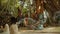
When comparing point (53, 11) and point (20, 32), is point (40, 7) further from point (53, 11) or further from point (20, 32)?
point (20, 32)

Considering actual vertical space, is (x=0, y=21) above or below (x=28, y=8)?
below

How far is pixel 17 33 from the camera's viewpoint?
6.40ft

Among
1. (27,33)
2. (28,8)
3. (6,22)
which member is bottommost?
(27,33)

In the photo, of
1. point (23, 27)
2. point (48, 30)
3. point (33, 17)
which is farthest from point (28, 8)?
point (48, 30)

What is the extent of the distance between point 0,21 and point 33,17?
0.46 metres

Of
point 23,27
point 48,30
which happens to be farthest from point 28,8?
point 48,30

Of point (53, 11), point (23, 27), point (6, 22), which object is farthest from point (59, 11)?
point (6, 22)

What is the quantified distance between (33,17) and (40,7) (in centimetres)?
16

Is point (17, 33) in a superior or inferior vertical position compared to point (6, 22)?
inferior

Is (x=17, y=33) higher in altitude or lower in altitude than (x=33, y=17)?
lower

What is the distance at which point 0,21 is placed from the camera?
6.53 feet

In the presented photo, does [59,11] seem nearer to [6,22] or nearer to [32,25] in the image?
[32,25]

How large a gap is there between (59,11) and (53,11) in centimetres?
8

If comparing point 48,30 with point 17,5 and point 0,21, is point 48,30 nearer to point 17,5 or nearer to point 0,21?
point 17,5
